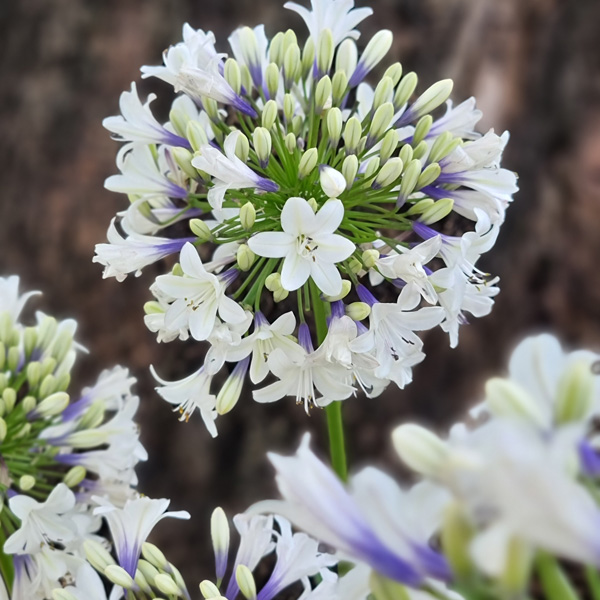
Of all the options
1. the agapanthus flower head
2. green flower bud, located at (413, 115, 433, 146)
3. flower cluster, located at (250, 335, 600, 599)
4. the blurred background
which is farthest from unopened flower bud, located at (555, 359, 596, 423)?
the blurred background

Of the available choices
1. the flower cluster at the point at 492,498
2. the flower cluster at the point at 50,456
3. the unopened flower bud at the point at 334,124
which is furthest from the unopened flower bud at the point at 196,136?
the flower cluster at the point at 492,498

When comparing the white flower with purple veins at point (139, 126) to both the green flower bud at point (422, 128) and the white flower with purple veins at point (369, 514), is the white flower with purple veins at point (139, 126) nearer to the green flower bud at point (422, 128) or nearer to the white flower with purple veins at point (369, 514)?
the green flower bud at point (422, 128)

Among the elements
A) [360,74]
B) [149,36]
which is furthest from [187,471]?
[360,74]

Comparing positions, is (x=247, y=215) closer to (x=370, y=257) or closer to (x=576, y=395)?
(x=370, y=257)

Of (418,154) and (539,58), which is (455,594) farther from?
(539,58)

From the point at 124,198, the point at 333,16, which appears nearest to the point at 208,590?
the point at 333,16

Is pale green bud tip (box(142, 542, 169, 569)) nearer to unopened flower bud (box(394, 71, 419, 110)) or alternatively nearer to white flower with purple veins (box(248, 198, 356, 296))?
white flower with purple veins (box(248, 198, 356, 296))
